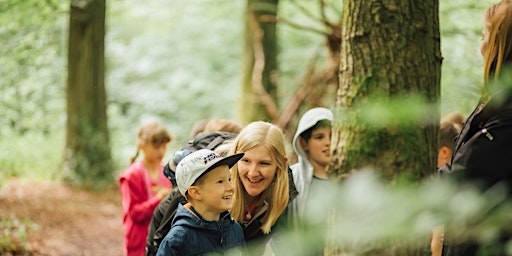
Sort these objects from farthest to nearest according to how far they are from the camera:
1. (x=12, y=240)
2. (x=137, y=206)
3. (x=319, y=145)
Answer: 1. (x=12, y=240)
2. (x=137, y=206)
3. (x=319, y=145)

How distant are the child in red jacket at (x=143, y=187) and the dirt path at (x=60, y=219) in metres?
2.78

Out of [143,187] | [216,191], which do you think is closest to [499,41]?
[216,191]

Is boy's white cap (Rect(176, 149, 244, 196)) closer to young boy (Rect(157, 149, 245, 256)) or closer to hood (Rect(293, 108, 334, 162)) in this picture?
young boy (Rect(157, 149, 245, 256))

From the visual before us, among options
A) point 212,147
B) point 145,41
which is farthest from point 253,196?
point 145,41

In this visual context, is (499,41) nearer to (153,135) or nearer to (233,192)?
(233,192)

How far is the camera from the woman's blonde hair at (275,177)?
4.25 meters

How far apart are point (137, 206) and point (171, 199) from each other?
1.34 m

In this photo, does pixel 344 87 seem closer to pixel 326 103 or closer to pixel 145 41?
pixel 326 103

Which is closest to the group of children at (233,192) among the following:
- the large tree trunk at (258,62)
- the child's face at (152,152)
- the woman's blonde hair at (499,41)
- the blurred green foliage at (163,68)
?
the child's face at (152,152)

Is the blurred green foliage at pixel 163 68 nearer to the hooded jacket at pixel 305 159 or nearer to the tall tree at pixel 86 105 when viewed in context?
the tall tree at pixel 86 105

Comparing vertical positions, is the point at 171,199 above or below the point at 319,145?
below

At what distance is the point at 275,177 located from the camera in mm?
4332

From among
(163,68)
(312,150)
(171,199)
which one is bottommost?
(171,199)

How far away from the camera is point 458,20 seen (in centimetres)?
1334
